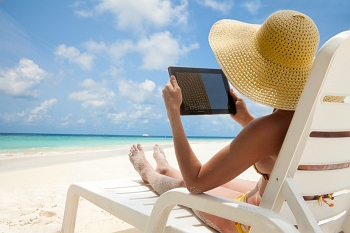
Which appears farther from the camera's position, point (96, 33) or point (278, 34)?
point (96, 33)

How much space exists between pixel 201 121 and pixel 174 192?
28892mm

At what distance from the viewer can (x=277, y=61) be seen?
4.73ft

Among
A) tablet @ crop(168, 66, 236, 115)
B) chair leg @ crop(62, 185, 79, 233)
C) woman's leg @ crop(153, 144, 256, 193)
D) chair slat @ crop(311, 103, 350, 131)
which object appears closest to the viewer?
chair slat @ crop(311, 103, 350, 131)

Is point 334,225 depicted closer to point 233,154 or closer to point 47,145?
point 233,154

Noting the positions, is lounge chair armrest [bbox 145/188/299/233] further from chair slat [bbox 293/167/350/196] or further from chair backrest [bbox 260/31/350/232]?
chair slat [bbox 293/167/350/196]

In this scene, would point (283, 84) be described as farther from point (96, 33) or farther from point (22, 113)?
point (96, 33)

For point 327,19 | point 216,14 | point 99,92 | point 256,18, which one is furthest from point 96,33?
point 327,19

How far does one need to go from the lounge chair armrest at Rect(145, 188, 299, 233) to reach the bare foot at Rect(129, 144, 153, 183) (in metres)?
1.09

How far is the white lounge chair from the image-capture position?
3.90ft

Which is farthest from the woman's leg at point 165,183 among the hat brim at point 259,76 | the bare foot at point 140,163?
the hat brim at point 259,76

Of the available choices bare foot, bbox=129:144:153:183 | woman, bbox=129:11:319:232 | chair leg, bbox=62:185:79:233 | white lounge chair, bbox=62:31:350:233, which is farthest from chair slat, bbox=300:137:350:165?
chair leg, bbox=62:185:79:233

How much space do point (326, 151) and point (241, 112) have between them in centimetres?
68

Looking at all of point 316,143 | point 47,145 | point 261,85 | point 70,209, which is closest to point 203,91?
point 261,85

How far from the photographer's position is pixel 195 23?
1465 inches
